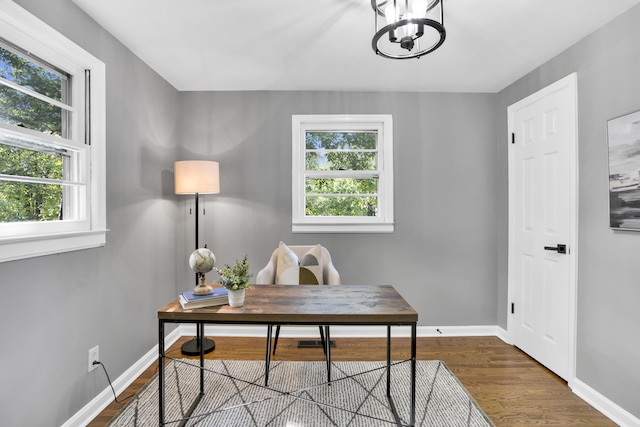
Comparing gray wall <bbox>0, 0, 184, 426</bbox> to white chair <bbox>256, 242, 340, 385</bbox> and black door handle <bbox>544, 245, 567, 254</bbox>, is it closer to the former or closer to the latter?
white chair <bbox>256, 242, 340, 385</bbox>

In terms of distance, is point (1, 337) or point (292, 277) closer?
point (1, 337)

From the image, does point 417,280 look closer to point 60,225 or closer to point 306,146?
point 306,146

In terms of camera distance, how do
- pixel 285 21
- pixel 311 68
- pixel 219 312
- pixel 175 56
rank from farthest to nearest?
pixel 311 68 < pixel 175 56 < pixel 285 21 < pixel 219 312

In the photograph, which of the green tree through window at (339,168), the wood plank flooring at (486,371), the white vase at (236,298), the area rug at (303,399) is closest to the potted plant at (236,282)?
the white vase at (236,298)

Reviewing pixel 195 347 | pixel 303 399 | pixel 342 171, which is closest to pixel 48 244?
pixel 195 347

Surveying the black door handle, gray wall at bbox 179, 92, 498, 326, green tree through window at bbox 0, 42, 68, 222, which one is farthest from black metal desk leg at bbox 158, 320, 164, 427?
the black door handle

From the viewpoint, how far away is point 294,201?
325 cm

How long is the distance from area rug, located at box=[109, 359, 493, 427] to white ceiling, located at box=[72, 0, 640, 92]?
2.14 m

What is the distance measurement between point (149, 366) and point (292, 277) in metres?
1.32

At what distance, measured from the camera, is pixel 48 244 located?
1.67m

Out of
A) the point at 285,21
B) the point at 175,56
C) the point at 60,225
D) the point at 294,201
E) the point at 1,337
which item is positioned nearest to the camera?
the point at 1,337

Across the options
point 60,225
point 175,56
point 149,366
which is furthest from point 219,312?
point 175,56

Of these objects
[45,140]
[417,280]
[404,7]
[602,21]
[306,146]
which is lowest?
[417,280]

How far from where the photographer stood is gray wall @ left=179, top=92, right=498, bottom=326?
3248 mm
